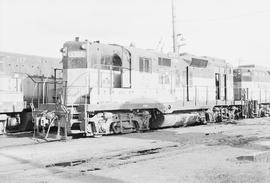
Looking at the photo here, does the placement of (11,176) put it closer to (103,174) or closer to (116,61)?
(103,174)

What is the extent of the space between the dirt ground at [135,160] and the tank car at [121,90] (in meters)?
1.11

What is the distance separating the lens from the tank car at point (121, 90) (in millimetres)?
12141

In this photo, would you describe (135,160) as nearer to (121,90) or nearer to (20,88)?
(121,90)

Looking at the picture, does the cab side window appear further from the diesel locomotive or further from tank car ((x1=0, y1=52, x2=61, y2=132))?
tank car ((x1=0, y1=52, x2=61, y2=132))

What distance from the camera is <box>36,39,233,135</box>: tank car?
12141 mm

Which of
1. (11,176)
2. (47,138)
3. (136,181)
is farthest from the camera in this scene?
(47,138)

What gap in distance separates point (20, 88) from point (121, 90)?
16.2 ft

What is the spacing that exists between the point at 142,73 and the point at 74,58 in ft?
9.78

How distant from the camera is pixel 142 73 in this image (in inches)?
551

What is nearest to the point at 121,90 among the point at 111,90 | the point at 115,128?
the point at 111,90

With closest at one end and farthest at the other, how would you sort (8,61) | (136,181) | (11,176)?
(136,181)
(11,176)
(8,61)

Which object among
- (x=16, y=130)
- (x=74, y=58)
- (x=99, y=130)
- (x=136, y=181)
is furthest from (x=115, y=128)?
(x=136, y=181)

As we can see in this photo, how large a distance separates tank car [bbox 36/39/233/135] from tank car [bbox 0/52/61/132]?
1829 mm

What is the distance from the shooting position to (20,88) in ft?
48.9
